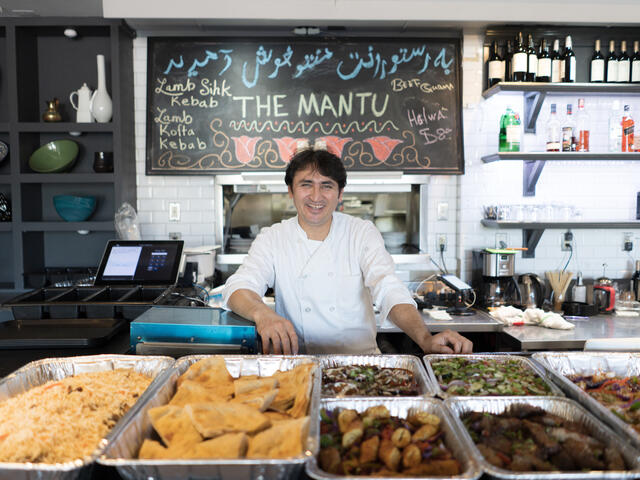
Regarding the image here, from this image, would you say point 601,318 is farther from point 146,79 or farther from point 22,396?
point 146,79

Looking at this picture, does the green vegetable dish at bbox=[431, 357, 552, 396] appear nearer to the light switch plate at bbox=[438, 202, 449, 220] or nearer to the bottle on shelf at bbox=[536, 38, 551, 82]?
the light switch plate at bbox=[438, 202, 449, 220]

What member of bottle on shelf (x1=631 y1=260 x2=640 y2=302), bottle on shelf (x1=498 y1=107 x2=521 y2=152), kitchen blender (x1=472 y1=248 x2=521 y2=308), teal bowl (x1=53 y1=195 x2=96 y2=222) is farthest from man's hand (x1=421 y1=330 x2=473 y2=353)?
teal bowl (x1=53 y1=195 x2=96 y2=222)

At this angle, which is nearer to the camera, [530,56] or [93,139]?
[530,56]

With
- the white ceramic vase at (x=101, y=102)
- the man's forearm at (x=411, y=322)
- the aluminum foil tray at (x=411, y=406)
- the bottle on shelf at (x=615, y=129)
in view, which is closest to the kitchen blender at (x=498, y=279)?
the bottle on shelf at (x=615, y=129)

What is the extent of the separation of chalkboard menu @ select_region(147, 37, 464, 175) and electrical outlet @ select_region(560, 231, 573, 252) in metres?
1.03

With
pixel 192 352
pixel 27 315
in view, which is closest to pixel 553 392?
pixel 192 352

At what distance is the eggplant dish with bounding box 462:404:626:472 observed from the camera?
98 cm

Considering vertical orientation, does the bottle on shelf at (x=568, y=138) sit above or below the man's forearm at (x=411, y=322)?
above

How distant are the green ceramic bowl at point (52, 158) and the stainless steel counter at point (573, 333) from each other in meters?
3.32

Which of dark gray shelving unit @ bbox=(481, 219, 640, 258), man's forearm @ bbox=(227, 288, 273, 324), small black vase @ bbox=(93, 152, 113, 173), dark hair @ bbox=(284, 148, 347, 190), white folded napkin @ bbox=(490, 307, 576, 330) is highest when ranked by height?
small black vase @ bbox=(93, 152, 113, 173)

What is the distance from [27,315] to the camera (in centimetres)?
212

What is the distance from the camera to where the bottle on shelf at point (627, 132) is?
146 inches

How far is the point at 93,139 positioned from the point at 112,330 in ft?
8.26

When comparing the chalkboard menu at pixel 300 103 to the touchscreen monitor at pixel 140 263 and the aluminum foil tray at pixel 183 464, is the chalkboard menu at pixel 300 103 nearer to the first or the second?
the touchscreen monitor at pixel 140 263
